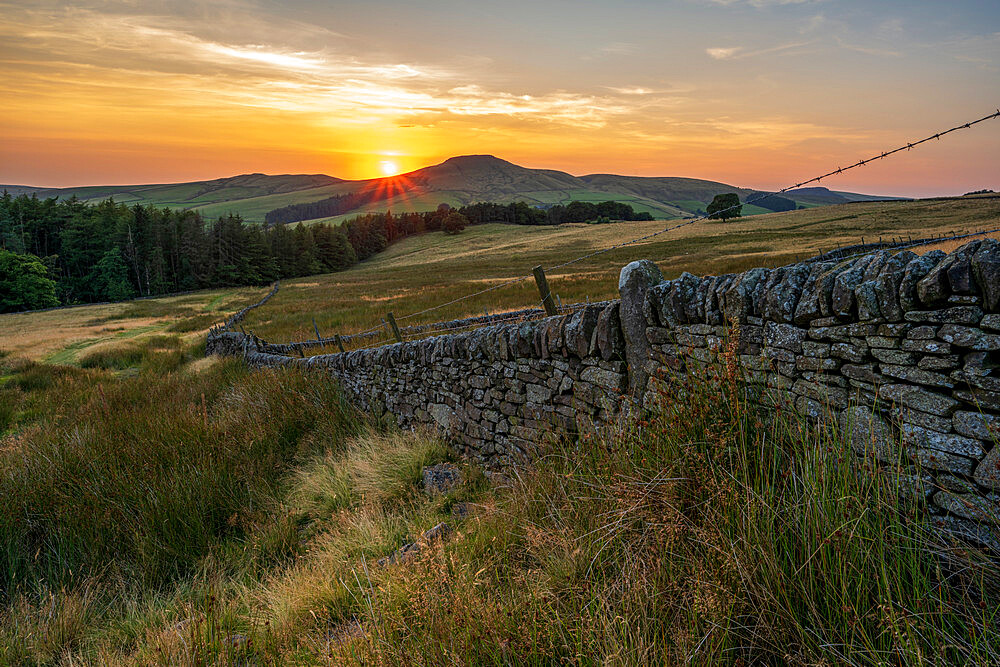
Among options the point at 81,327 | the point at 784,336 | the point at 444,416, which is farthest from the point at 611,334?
the point at 81,327

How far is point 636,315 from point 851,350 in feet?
4.76

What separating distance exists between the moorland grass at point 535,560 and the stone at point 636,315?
1.62 feet

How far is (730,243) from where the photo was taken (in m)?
34.2

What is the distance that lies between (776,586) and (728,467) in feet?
2.24

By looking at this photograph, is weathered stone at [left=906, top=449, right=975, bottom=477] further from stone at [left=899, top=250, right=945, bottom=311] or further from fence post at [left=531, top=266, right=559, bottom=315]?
fence post at [left=531, top=266, right=559, bottom=315]

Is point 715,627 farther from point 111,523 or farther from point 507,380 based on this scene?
point 111,523

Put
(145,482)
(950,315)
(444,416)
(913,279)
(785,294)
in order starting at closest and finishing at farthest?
(950,315) → (913,279) → (785,294) → (145,482) → (444,416)

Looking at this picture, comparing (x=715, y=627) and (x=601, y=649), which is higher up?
(x=715, y=627)

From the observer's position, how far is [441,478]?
540cm

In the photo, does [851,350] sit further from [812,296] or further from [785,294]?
[785,294]

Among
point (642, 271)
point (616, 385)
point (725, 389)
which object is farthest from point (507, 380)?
point (725, 389)

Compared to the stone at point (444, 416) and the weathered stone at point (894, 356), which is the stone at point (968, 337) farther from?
the stone at point (444, 416)

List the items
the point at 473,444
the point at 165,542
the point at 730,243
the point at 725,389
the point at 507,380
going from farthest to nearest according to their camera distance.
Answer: the point at 730,243 < the point at 473,444 < the point at 507,380 < the point at 165,542 < the point at 725,389

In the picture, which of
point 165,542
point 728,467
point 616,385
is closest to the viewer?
point 728,467
